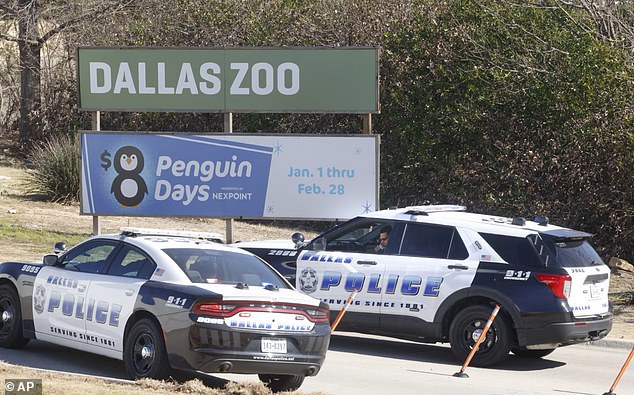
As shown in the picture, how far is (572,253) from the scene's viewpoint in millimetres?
12305

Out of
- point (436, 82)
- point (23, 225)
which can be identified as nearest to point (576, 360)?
point (436, 82)

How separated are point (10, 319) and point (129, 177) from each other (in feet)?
28.4

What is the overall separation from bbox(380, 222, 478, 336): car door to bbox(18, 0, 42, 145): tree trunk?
833 inches

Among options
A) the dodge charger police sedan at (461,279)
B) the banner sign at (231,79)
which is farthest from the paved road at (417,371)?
the banner sign at (231,79)

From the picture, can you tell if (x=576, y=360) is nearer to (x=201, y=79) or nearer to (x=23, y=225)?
(x=201, y=79)

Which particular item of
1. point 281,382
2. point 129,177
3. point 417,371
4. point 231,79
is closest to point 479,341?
point 417,371

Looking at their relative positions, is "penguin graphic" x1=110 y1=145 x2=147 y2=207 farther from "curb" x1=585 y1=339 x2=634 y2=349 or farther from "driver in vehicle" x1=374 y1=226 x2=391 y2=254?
"curb" x1=585 y1=339 x2=634 y2=349

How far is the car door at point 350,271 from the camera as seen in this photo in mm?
12852

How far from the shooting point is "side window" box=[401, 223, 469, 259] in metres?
12.6

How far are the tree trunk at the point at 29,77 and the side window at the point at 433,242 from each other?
2109cm

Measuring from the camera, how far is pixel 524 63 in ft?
74.5

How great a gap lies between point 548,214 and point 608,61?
3699mm

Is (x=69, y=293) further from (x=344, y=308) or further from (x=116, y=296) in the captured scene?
(x=344, y=308)

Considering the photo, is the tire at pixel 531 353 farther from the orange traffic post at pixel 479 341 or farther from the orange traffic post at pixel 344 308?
the orange traffic post at pixel 344 308
